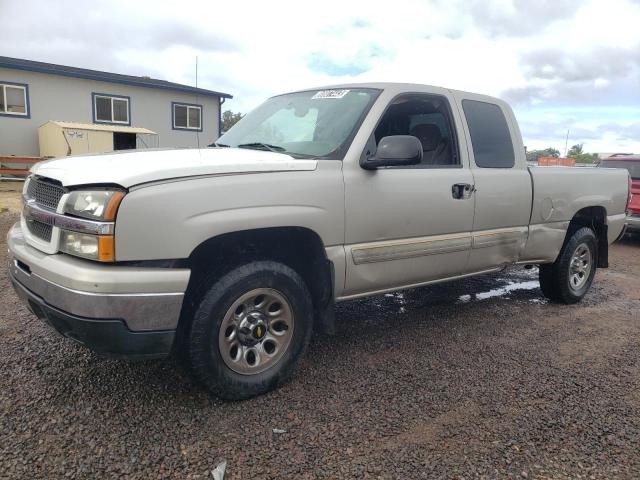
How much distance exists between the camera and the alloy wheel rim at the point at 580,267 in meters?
5.25

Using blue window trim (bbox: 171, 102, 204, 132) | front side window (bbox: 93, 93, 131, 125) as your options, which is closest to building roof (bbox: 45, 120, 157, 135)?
front side window (bbox: 93, 93, 131, 125)

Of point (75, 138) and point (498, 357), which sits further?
point (75, 138)

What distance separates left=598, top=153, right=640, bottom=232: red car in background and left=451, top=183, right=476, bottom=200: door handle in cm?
632

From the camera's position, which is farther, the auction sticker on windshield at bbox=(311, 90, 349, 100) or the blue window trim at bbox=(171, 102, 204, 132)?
the blue window trim at bbox=(171, 102, 204, 132)

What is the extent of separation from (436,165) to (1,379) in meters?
3.28

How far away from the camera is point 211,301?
2721 millimetres

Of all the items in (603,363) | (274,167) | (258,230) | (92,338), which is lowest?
(603,363)

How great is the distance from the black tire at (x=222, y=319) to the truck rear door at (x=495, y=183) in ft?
5.59

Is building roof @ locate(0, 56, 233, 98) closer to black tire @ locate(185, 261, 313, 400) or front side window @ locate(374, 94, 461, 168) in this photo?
front side window @ locate(374, 94, 461, 168)

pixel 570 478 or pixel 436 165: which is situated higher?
pixel 436 165

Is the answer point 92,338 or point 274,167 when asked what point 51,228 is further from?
point 274,167

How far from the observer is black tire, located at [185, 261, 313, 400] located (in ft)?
8.95

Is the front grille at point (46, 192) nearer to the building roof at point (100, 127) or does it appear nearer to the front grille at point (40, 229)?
the front grille at point (40, 229)

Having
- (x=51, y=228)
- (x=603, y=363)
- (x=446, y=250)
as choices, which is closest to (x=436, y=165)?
(x=446, y=250)
